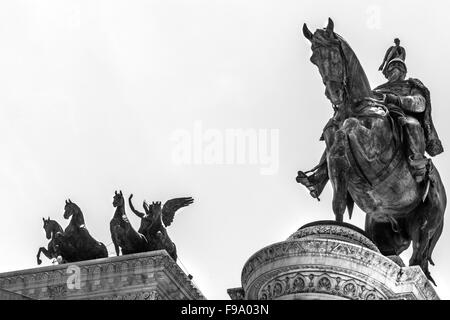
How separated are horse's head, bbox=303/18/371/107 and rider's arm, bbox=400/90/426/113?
728 mm

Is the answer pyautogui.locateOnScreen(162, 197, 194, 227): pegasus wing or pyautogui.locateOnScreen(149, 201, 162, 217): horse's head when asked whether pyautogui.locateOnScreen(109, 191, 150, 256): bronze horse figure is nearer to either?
pyautogui.locateOnScreen(149, 201, 162, 217): horse's head

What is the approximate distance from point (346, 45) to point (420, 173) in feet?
6.56

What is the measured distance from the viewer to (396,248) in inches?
938

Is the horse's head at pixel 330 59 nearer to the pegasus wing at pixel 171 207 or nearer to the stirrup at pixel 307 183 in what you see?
the stirrup at pixel 307 183

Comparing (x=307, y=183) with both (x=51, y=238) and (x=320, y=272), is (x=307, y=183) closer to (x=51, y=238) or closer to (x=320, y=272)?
(x=320, y=272)

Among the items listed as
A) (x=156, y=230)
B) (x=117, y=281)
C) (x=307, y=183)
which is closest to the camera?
(x=307, y=183)

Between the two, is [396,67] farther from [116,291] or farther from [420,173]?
[116,291]

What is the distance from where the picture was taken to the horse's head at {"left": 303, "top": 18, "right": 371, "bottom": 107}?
875 inches

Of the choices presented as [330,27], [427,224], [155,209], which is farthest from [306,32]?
[155,209]

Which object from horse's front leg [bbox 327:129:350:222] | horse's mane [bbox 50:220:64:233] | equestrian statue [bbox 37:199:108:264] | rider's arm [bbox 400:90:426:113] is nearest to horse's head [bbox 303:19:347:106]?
horse's front leg [bbox 327:129:350:222]

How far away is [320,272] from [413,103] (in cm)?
452

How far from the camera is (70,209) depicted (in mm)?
25781

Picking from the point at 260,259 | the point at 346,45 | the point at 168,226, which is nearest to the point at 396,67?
the point at 346,45
